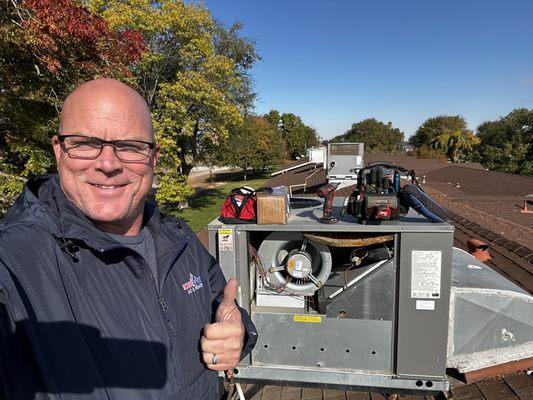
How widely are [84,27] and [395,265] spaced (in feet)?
18.0

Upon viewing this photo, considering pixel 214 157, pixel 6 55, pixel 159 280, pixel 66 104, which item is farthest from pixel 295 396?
pixel 214 157

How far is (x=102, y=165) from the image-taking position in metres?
1.38

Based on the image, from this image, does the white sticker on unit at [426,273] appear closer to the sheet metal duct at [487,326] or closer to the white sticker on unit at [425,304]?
the white sticker on unit at [425,304]

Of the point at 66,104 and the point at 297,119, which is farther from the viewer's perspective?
the point at 297,119

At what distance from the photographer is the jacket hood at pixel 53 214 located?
113 centimetres

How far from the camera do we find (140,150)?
1.50 metres

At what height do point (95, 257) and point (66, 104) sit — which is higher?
point (66, 104)

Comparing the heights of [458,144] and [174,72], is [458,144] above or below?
below

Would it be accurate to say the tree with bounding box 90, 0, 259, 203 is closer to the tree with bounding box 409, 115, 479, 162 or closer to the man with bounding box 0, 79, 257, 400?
the man with bounding box 0, 79, 257, 400

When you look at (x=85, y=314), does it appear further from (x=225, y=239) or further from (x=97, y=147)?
(x=225, y=239)

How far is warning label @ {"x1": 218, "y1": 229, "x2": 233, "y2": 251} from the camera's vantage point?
106 inches

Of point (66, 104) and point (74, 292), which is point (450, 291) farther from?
point (66, 104)

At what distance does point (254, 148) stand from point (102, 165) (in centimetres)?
3460

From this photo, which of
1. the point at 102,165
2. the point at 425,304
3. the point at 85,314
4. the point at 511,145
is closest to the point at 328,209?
the point at 425,304
